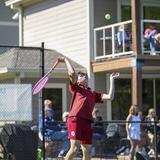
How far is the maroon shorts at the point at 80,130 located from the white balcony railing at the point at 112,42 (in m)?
9.30

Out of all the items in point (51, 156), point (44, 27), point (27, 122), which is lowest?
point (51, 156)

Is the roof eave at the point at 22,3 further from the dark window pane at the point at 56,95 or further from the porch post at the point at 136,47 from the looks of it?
the porch post at the point at 136,47

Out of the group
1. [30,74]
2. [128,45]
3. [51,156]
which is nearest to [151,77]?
[128,45]

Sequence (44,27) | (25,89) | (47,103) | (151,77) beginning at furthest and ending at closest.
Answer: (44,27), (151,77), (47,103), (25,89)

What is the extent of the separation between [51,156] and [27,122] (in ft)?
5.42

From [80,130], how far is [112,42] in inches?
417

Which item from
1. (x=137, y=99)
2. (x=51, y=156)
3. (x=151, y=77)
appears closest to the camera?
(x=51, y=156)

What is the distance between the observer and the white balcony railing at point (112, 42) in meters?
19.5

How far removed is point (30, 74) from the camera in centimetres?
2097

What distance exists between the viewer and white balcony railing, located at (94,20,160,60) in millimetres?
19531

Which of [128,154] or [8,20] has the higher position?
[8,20]

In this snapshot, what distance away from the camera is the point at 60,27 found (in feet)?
75.7

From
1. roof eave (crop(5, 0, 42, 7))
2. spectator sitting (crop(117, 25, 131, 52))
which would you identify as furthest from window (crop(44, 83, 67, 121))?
roof eave (crop(5, 0, 42, 7))

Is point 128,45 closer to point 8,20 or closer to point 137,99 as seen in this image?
point 137,99
